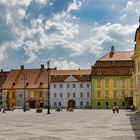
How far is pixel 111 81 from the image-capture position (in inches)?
4151

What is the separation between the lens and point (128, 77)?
10412cm

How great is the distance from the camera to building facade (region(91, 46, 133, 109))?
104250 mm

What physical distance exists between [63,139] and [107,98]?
85.1 meters

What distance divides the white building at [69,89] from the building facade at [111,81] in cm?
445

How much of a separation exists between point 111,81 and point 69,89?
41.7ft

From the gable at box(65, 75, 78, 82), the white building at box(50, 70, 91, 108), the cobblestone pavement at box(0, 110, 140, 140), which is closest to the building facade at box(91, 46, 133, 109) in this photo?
the white building at box(50, 70, 91, 108)

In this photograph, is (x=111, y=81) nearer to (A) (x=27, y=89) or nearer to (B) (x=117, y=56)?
(B) (x=117, y=56)

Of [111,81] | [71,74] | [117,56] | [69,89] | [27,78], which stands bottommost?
[69,89]

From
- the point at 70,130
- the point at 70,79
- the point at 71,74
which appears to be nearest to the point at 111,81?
the point at 70,79

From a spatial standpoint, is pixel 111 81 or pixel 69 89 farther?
pixel 69 89

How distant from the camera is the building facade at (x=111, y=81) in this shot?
104250mm

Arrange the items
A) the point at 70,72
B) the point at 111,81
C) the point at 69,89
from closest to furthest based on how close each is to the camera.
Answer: the point at 111,81, the point at 69,89, the point at 70,72

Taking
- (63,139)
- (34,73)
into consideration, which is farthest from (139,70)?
(34,73)

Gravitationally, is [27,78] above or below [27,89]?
above
